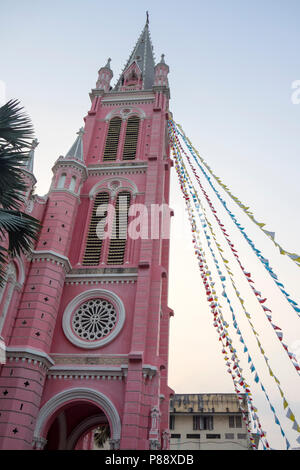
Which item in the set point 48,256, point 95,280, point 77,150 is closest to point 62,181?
point 77,150

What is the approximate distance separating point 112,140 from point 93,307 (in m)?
11.3

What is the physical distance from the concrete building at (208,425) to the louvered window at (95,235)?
2009 cm

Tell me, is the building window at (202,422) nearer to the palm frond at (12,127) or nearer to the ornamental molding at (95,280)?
the ornamental molding at (95,280)

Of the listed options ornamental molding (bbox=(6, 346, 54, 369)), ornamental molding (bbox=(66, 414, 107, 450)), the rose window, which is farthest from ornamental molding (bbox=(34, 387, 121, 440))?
ornamental molding (bbox=(66, 414, 107, 450))

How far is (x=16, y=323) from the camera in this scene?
53.3 feet

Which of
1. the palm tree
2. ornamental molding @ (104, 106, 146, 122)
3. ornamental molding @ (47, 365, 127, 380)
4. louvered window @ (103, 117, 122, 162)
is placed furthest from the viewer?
ornamental molding @ (104, 106, 146, 122)

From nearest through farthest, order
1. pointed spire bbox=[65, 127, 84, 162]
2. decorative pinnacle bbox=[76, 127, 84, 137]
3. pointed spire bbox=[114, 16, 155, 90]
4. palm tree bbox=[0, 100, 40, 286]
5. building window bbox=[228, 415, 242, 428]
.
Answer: palm tree bbox=[0, 100, 40, 286] → pointed spire bbox=[65, 127, 84, 162] → decorative pinnacle bbox=[76, 127, 84, 137] → pointed spire bbox=[114, 16, 155, 90] → building window bbox=[228, 415, 242, 428]

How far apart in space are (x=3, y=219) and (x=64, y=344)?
7.65 metres

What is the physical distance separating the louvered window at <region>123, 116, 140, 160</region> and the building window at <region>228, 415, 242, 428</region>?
2421 centimetres

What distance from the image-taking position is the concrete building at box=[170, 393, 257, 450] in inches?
1351

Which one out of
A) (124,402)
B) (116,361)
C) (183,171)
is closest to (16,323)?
(116,361)

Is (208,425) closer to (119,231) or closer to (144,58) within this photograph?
(119,231)

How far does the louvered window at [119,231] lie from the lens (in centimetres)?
1939

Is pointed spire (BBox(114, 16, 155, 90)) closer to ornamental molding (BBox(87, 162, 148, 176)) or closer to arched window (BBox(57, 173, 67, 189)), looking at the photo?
ornamental molding (BBox(87, 162, 148, 176))
